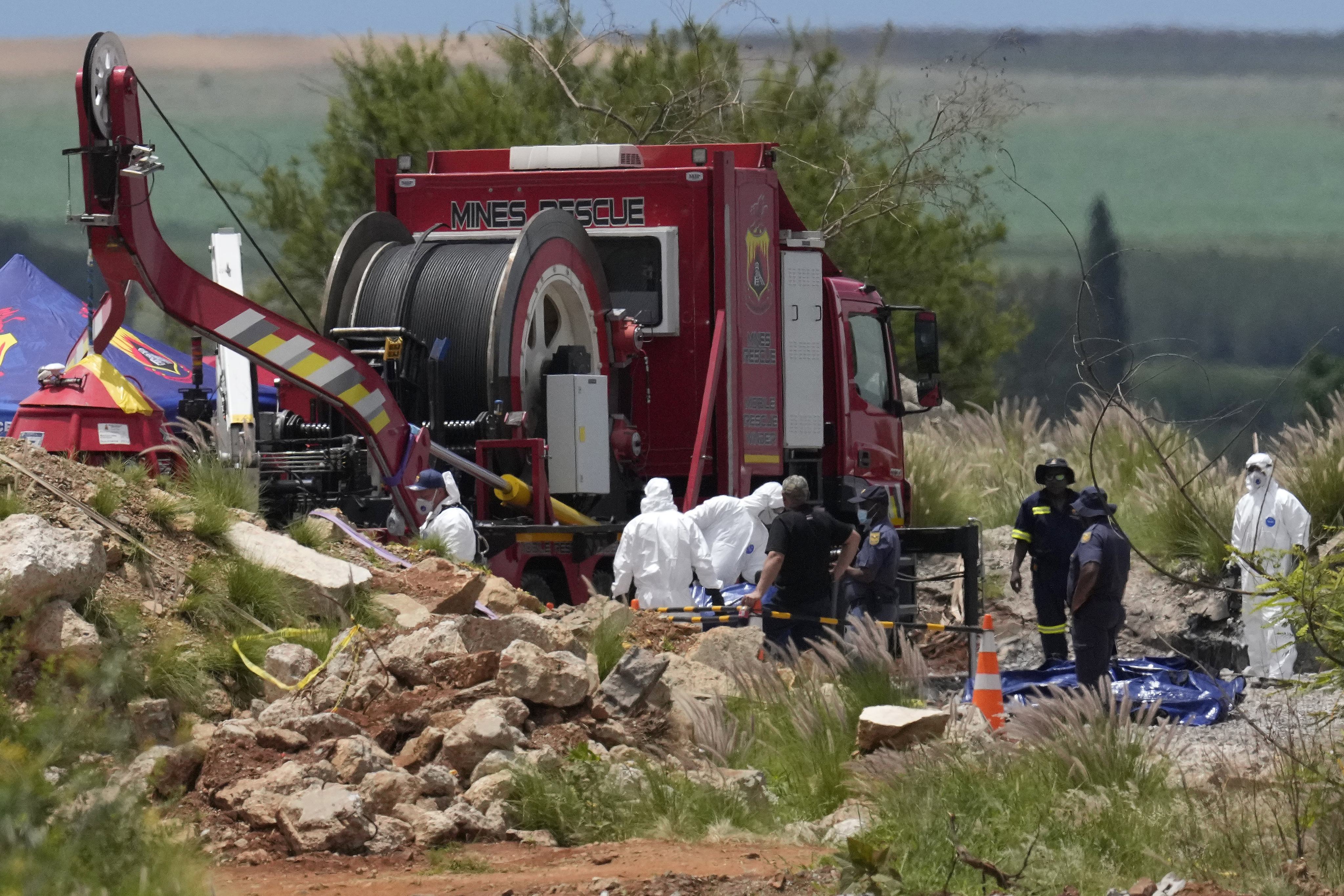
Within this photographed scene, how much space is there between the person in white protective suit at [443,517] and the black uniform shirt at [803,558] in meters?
1.92

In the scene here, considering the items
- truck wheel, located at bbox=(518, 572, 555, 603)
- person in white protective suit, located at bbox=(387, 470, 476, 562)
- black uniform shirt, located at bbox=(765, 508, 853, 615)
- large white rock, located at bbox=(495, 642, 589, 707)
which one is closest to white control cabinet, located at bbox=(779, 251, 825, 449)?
truck wheel, located at bbox=(518, 572, 555, 603)

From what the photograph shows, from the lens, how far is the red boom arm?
10.6 m

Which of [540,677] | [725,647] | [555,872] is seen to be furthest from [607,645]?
[555,872]

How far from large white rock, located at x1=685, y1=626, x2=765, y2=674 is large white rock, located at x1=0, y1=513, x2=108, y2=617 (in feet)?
11.6

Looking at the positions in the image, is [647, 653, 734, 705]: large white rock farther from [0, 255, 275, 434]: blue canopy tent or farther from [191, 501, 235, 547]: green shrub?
[0, 255, 275, 434]: blue canopy tent

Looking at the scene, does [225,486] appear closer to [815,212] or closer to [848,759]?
[848,759]

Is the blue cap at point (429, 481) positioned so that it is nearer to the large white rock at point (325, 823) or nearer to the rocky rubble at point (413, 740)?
the rocky rubble at point (413, 740)

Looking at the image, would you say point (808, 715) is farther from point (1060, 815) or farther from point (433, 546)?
point (433, 546)

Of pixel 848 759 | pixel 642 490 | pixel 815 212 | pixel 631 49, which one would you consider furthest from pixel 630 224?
pixel 631 49

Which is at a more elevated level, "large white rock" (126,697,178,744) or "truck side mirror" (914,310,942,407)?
"truck side mirror" (914,310,942,407)

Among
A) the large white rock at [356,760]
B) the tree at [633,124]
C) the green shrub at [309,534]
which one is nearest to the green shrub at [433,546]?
the green shrub at [309,534]

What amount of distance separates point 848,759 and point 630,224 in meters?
6.98

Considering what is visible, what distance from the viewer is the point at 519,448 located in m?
12.9

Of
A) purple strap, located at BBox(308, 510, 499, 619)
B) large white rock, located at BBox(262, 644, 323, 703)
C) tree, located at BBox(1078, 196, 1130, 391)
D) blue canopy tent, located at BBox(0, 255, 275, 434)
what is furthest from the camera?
blue canopy tent, located at BBox(0, 255, 275, 434)
